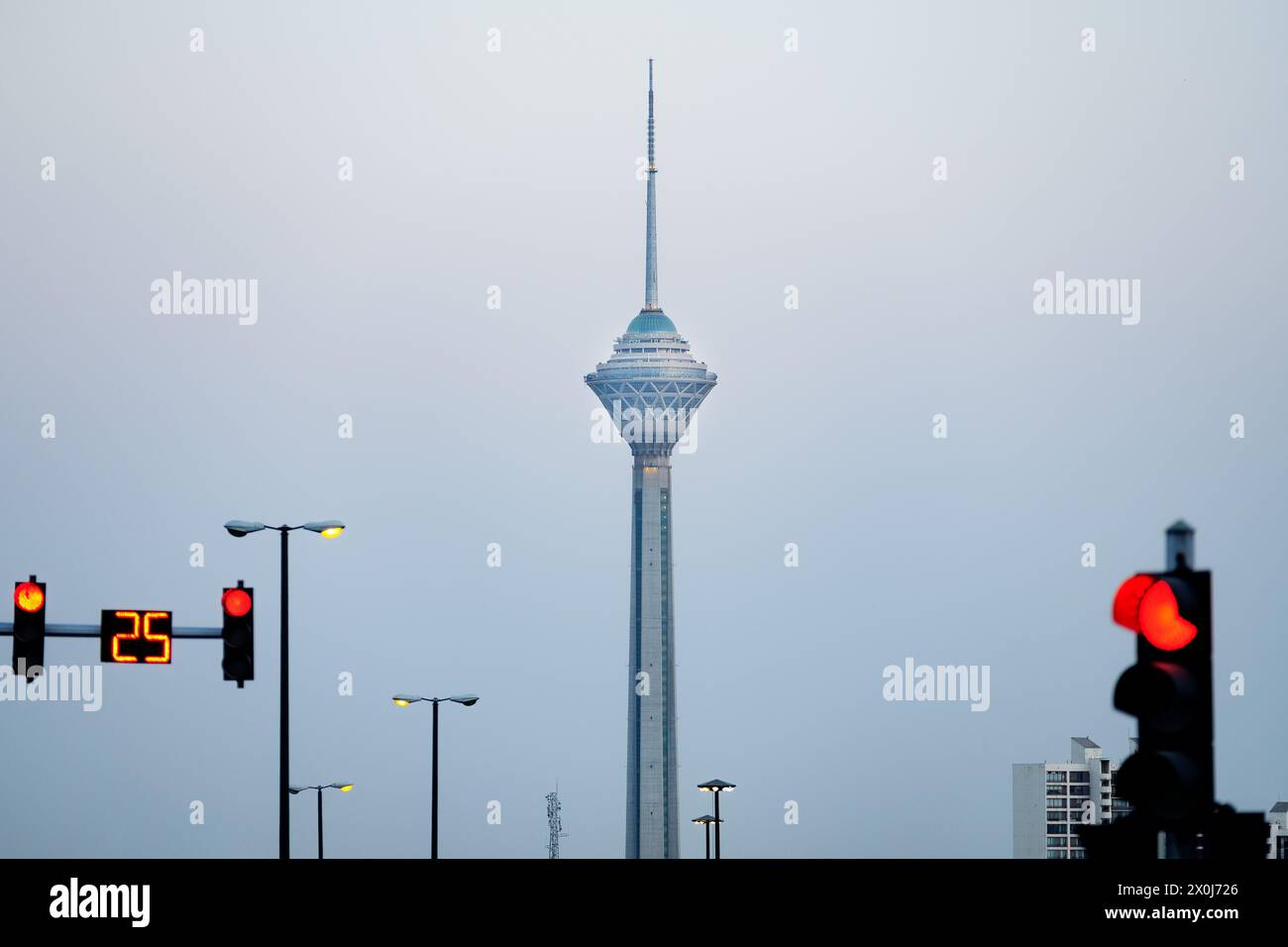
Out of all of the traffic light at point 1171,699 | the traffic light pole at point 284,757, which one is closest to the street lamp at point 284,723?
the traffic light pole at point 284,757

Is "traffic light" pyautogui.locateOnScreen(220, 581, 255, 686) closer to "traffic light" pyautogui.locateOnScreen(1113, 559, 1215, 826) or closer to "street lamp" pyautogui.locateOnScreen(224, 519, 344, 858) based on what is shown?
"street lamp" pyautogui.locateOnScreen(224, 519, 344, 858)

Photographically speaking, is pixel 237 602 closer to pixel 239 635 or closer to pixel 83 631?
pixel 239 635

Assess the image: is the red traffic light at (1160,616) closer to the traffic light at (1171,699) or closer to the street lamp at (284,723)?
the traffic light at (1171,699)

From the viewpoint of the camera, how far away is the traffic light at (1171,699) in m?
8.30

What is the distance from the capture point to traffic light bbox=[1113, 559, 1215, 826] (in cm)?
830

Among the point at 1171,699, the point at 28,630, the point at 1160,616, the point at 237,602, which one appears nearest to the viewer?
the point at 1171,699

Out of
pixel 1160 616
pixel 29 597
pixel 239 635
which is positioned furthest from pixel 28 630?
pixel 1160 616

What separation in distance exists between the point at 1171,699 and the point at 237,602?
2375 centimetres

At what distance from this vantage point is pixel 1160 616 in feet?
27.6
